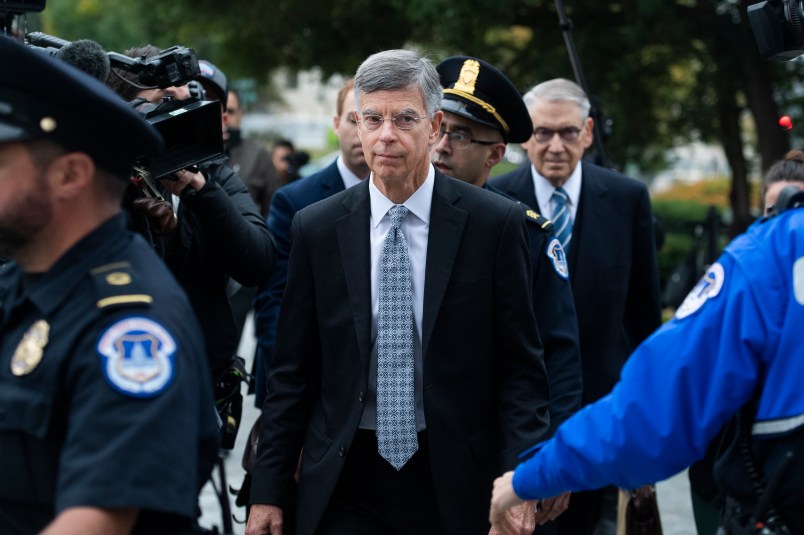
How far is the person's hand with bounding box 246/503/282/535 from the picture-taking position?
153 inches

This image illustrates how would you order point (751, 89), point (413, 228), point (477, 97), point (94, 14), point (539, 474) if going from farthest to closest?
point (94, 14)
point (751, 89)
point (477, 97)
point (413, 228)
point (539, 474)

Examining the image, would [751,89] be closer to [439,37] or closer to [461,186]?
[439,37]

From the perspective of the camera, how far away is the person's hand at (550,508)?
4039 mm

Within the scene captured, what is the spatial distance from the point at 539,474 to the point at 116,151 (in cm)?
120

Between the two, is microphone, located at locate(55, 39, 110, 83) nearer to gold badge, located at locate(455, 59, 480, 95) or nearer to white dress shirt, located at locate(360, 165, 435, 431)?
white dress shirt, located at locate(360, 165, 435, 431)

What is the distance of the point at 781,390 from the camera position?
2.60m

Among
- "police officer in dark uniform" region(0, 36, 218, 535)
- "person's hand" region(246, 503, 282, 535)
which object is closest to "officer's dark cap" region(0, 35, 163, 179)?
"police officer in dark uniform" region(0, 36, 218, 535)

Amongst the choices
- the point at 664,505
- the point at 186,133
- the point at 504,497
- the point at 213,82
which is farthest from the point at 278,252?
the point at 664,505

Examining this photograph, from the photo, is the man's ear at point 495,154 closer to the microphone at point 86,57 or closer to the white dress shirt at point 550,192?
the white dress shirt at point 550,192

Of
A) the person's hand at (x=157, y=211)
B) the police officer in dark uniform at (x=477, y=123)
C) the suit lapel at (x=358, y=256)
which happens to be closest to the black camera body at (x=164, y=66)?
the person's hand at (x=157, y=211)

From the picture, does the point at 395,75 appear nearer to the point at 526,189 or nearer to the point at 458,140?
the point at 458,140

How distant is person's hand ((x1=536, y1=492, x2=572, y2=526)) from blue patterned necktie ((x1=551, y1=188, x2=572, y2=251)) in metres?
1.50

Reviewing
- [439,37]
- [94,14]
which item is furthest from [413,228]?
[94,14]

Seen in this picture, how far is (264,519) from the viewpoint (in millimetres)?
3887
